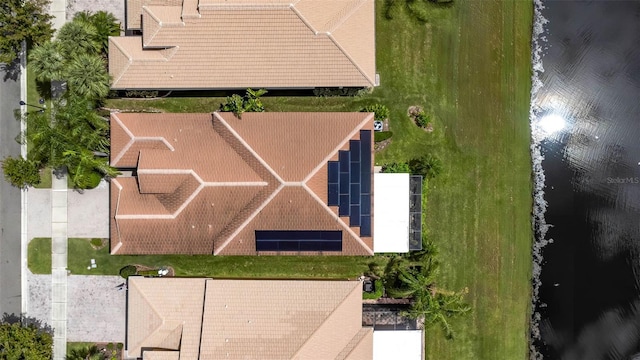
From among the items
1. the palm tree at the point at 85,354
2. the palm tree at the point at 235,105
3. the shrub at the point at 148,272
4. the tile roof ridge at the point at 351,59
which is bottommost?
the palm tree at the point at 85,354

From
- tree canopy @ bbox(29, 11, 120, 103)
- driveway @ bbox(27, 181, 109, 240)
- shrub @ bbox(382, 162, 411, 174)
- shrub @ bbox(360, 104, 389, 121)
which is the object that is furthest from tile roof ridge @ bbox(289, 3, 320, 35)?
driveway @ bbox(27, 181, 109, 240)

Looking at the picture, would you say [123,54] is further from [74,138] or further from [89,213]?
[89,213]

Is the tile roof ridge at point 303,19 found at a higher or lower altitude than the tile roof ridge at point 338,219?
higher

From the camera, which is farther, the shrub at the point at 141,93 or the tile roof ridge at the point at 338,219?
the shrub at the point at 141,93

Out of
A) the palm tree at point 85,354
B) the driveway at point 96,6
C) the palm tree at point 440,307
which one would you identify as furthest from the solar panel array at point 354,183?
the palm tree at point 85,354

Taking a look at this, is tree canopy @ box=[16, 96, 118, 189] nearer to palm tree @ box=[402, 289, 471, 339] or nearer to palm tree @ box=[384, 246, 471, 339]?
palm tree @ box=[384, 246, 471, 339]

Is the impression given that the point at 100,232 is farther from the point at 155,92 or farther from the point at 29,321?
the point at 155,92

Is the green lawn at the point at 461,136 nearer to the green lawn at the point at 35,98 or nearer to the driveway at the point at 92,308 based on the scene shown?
the driveway at the point at 92,308
